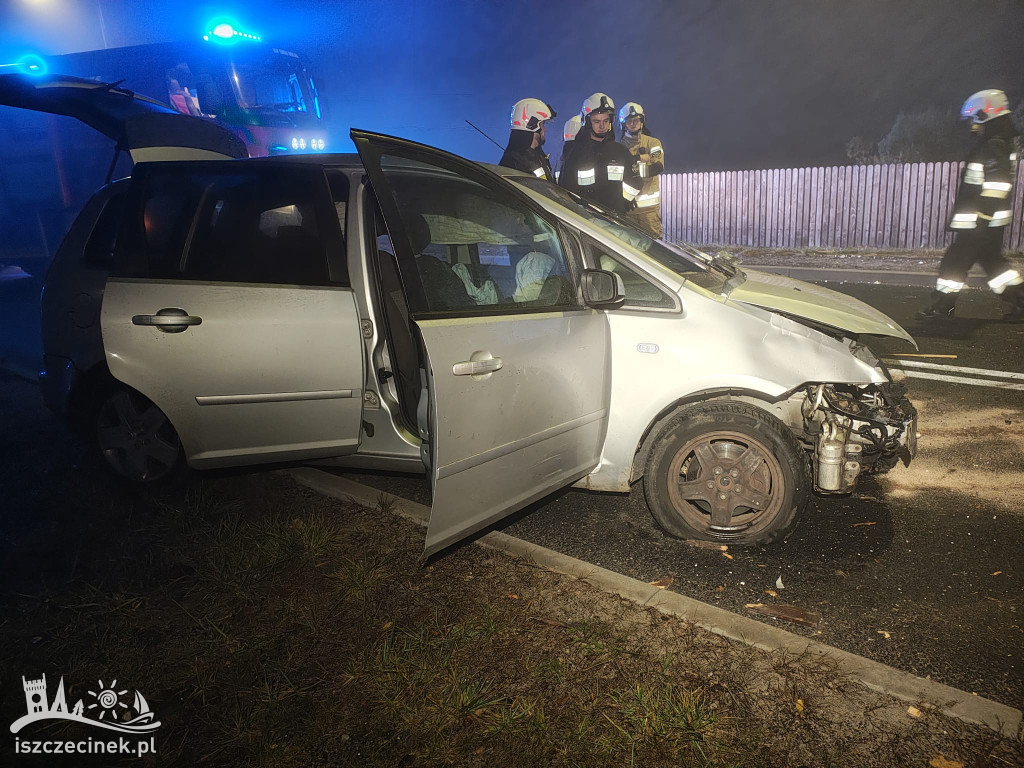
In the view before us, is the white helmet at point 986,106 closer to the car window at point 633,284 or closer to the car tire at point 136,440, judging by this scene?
the car window at point 633,284

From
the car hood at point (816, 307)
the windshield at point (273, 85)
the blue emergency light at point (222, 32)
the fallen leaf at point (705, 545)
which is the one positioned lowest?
the fallen leaf at point (705, 545)

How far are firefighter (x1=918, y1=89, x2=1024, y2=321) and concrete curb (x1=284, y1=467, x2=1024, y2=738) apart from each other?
19.5ft

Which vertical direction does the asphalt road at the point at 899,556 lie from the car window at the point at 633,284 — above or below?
below

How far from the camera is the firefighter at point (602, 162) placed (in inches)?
279

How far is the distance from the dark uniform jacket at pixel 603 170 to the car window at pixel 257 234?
13.9 feet

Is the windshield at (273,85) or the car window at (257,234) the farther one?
the windshield at (273,85)

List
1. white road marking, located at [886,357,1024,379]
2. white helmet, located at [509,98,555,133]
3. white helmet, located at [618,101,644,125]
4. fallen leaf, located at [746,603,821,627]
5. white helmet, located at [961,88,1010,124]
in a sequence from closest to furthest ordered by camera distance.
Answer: fallen leaf, located at [746,603,821,627] < white road marking, located at [886,357,1024,379] < white helmet, located at [961,88,1010,124] < white helmet, located at [509,98,555,133] < white helmet, located at [618,101,644,125]

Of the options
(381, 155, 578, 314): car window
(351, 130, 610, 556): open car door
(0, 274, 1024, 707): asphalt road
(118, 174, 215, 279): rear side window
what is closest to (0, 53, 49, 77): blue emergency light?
(118, 174, 215, 279): rear side window

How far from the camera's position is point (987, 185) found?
21.7 feet

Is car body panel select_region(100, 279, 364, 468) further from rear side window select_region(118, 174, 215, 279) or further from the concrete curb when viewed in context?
the concrete curb

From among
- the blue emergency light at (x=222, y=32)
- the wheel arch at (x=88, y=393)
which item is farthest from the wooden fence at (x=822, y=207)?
the wheel arch at (x=88, y=393)

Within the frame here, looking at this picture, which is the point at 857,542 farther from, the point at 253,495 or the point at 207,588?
the point at 253,495

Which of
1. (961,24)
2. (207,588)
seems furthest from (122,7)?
(961,24)

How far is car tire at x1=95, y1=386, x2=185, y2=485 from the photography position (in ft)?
12.1
